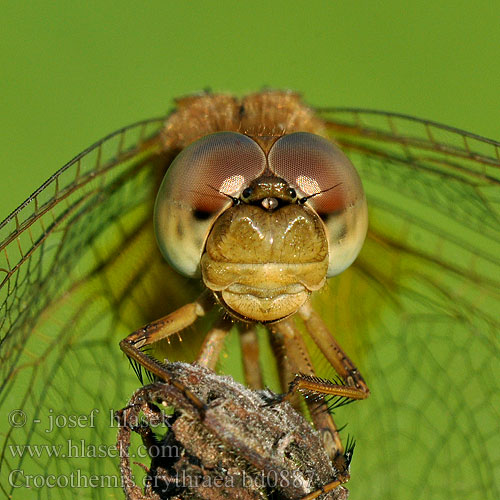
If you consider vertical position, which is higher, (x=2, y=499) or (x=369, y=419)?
(x=369, y=419)

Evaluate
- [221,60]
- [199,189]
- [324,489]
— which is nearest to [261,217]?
[199,189]

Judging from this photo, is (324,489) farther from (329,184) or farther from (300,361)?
(300,361)

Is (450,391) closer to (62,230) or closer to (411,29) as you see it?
(62,230)

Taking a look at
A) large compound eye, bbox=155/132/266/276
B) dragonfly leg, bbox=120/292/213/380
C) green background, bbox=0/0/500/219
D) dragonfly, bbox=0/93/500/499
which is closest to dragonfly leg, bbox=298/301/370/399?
dragonfly, bbox=0/93/500/499

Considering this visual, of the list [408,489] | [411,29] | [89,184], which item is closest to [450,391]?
[408,489]

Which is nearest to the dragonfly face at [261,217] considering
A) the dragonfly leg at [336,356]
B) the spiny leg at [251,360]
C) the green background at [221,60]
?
the dragonfly leg at [336,356]

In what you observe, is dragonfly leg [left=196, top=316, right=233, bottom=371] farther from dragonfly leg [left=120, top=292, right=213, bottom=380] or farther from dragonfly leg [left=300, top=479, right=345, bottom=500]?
dragonfly leg [left=300, top=479, right=345, bottom=500]
